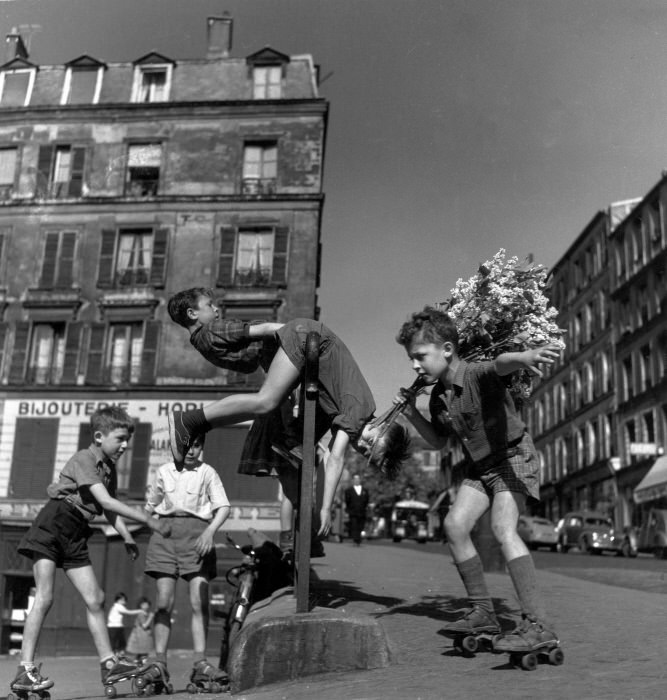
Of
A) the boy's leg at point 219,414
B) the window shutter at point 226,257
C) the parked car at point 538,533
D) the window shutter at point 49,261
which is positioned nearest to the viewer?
the boy's leg at point 219,414

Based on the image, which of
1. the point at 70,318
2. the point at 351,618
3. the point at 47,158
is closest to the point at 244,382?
the point at 70,318

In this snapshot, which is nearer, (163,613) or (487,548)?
(163,613)

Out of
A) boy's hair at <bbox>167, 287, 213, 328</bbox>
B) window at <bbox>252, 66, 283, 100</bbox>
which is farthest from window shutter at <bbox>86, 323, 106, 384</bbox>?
boy's hair at <bbox>167, 287, 213, 328</bbox>

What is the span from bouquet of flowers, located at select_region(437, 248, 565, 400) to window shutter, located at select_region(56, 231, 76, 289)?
24751mm

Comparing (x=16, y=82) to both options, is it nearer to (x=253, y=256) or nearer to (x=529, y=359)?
(x=253, y=256)

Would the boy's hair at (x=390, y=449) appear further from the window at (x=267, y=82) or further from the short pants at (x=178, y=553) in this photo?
the window at (x=267, y=82)

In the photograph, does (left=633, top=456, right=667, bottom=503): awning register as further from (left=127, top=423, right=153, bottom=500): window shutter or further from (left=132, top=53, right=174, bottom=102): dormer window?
(left=132, top=53, right=174, bottom=102): dormer window

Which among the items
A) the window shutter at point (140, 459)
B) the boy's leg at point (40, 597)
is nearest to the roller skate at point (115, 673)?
the boy's leg at point (40, 597)

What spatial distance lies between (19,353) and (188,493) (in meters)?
22.8

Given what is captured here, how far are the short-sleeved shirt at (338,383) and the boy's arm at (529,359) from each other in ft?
2.75

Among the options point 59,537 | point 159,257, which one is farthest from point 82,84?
point 59,537

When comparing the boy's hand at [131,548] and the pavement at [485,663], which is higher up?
the boy's hand at [131,548]

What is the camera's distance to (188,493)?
549cm

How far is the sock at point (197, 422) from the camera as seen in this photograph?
150 inches
